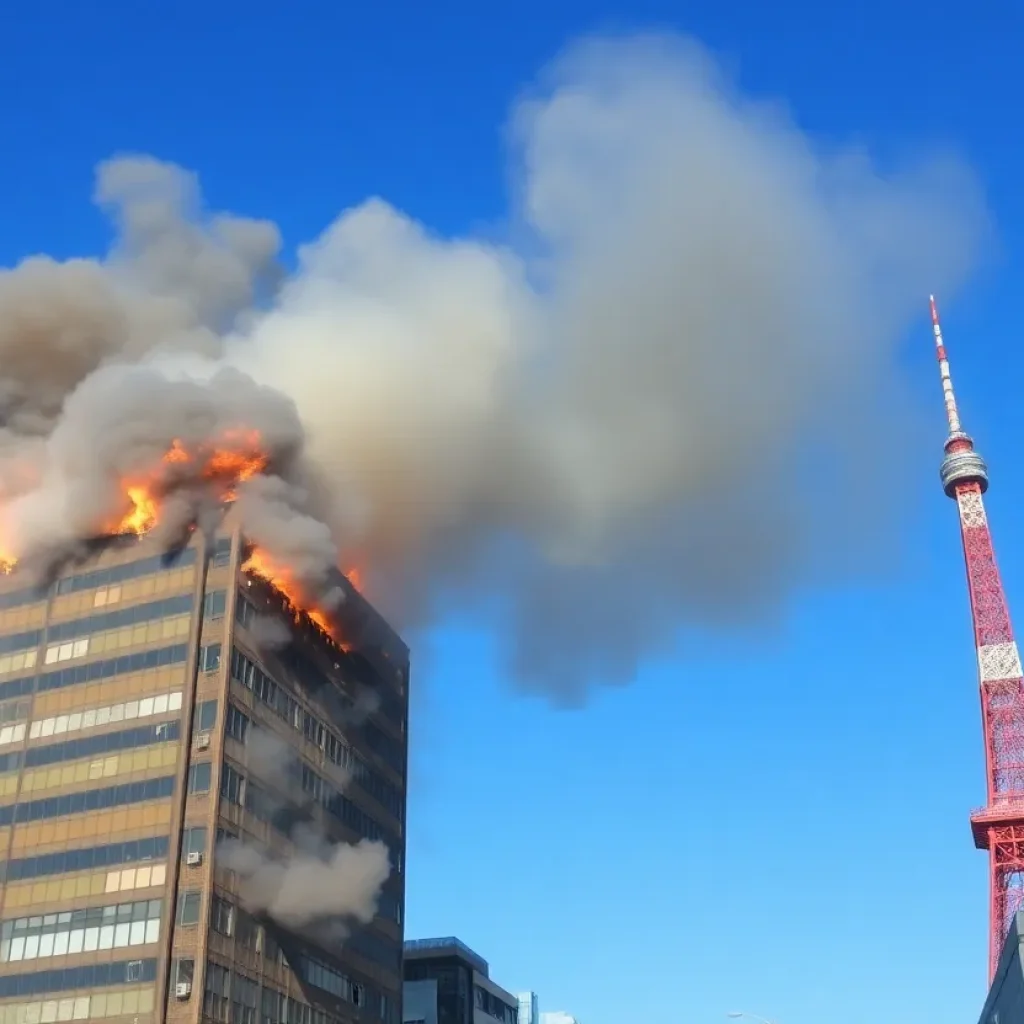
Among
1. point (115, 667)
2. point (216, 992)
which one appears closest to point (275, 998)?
point (216, 992)

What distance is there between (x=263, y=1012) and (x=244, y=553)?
23.6 metres

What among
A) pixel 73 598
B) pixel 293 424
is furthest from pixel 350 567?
pixel 73 598

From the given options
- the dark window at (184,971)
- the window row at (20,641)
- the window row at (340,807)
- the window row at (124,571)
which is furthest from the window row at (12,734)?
the dark window at (184,971)

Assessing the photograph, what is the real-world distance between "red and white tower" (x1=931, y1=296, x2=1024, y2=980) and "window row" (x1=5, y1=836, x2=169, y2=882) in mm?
66656

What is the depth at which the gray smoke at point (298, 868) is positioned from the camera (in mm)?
65875

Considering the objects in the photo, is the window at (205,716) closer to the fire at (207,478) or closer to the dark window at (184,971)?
the fire at (207,478)

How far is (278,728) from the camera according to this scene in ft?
235

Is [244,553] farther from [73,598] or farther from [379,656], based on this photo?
A: [379,656]

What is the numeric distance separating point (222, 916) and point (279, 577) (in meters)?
19.4

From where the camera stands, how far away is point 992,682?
113500 mm

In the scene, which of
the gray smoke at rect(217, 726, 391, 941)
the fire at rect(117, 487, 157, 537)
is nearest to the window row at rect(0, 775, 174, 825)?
the gray smoke at rect(217, 726, 391, 941)

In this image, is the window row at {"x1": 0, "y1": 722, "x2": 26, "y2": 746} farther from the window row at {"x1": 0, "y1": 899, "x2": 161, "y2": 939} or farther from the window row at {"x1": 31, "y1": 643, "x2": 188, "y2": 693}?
the window row at {"x1": 0, "y1": 899, "x2": 161, "y2": 939}

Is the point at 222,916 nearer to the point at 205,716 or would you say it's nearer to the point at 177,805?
the point at 177,805

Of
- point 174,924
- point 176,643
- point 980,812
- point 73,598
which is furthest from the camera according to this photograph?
point 980,812
